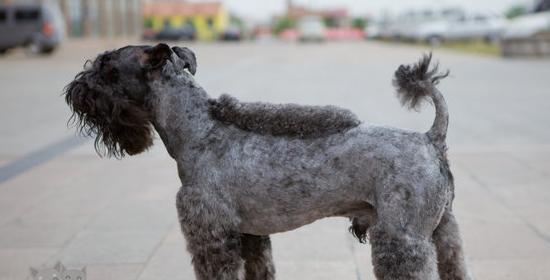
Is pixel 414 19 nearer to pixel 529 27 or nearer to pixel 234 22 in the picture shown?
pixel 529 27

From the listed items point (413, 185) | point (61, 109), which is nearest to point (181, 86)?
point (413, 185)

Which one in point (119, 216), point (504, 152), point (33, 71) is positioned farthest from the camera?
point (33, 71)

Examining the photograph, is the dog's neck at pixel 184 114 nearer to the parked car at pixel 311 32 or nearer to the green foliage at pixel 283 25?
the parked car at pixel 311 32

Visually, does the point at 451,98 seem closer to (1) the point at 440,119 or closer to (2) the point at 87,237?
(2) the point at 87,237

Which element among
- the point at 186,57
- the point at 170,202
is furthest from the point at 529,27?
the point at 186,57

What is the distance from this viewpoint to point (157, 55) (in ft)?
10.7

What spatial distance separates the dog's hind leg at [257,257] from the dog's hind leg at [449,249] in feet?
3.03

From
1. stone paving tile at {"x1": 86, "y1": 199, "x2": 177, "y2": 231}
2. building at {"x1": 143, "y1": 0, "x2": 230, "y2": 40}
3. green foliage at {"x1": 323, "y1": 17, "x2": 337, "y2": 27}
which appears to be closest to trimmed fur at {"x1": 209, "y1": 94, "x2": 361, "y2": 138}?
stone paving tile at {"x1": 86, "y1": 199, "x2": 177, "y2": 231}

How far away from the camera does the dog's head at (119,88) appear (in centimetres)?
326

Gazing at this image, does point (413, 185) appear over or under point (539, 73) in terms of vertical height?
over

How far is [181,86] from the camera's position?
11.0 ft

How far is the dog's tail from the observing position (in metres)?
3.17

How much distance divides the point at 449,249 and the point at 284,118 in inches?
41.3

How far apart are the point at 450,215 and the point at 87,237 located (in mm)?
3239
